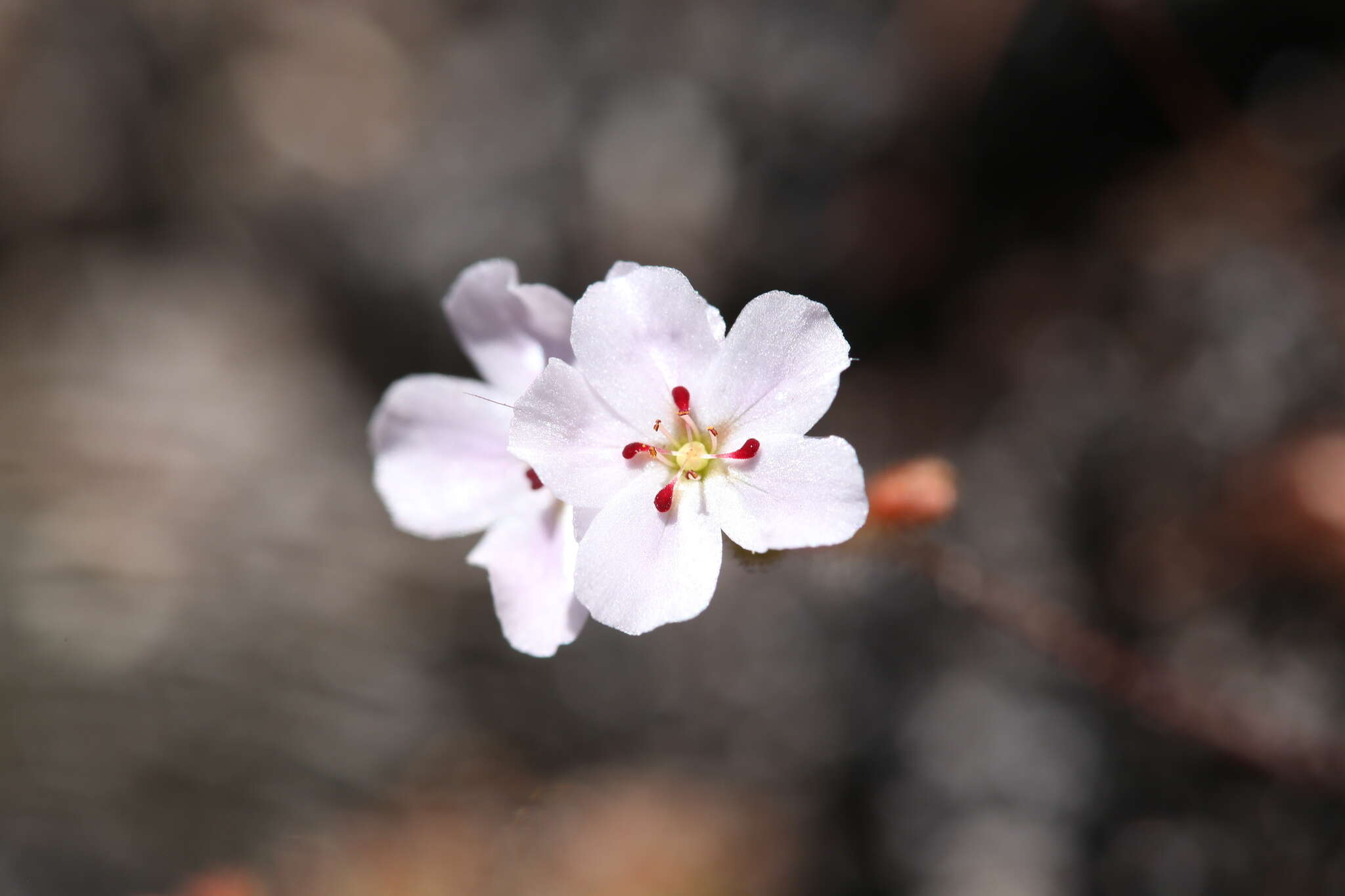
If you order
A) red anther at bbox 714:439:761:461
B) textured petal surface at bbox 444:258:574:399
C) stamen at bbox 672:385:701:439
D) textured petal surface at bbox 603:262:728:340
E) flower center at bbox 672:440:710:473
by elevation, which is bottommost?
red anther at bbox 714:439:761:461

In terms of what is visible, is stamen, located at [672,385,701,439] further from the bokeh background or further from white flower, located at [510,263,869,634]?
the bokeh background

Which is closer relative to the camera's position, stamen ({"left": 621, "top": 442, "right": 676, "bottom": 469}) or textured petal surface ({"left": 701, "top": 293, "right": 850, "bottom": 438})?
textured petal surface ({"left": 701, "top": 293, "right": 850, "bottom": 438})

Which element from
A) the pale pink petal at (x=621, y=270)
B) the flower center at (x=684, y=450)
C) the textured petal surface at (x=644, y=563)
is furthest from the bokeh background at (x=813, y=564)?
the pale pink petal at (x=621, y=270)

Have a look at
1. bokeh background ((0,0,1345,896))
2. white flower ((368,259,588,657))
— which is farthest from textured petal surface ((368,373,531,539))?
bokeh background ((0,0,1345,896))

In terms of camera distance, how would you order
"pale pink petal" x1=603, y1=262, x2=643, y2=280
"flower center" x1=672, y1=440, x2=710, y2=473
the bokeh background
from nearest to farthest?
"pale pink petal" x1=603, y1=262, x2=643, y2=280
"flower center" x1=672, y1=440, x2=710, y2=473
the bokeh background

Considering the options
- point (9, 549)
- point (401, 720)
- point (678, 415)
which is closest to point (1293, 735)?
point (678, 415)

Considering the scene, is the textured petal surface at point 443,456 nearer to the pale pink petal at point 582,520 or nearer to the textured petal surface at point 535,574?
the textured petal surface at point 535,574

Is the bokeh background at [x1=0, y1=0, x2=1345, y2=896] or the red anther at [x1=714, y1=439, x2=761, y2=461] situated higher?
the bokeh background at [x1=0, y1=0, x2=1345, y2=896]

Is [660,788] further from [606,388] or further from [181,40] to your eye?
[181,40]
